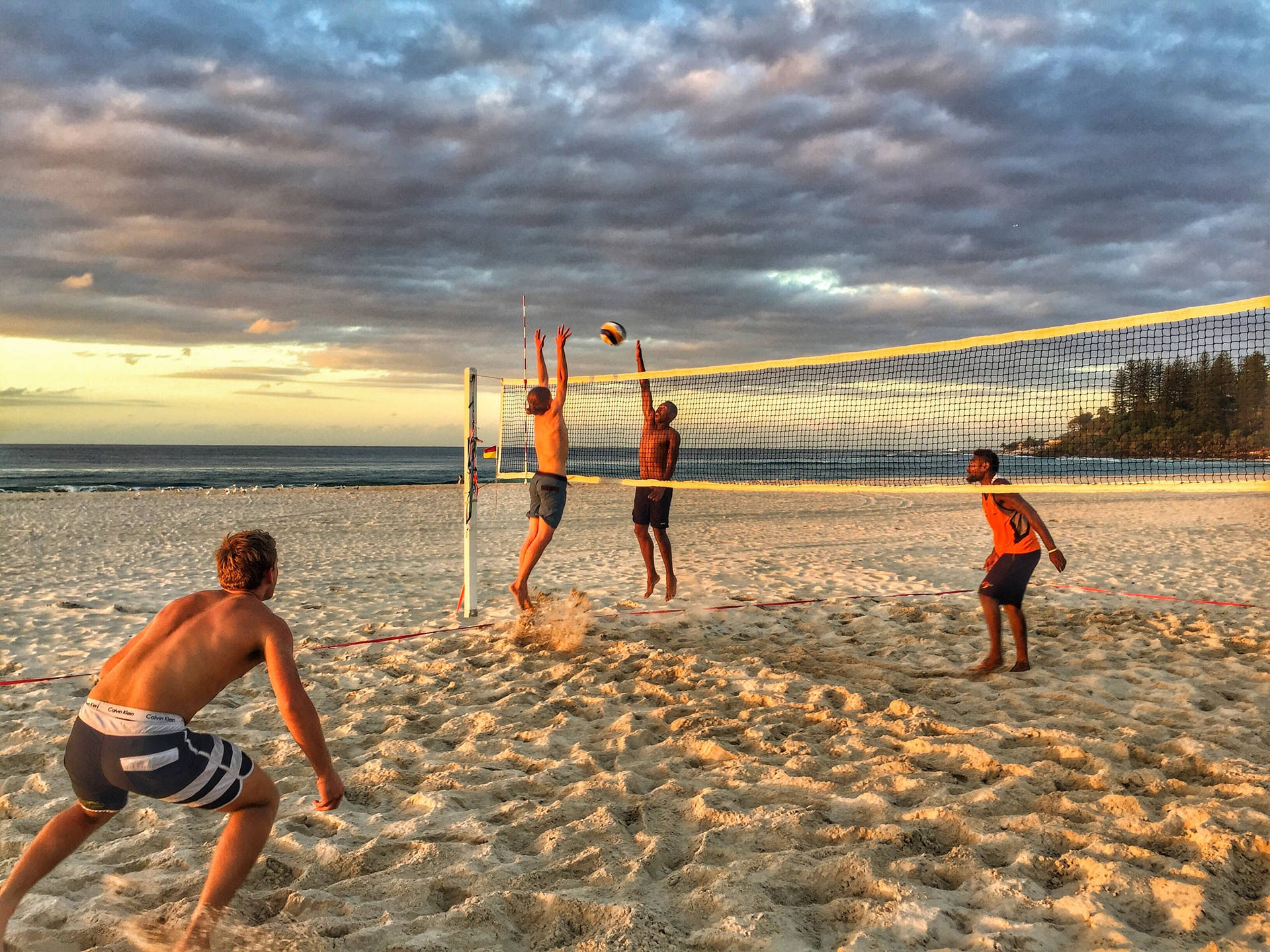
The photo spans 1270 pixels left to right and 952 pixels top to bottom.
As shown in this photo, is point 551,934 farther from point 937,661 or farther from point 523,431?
point 523,431

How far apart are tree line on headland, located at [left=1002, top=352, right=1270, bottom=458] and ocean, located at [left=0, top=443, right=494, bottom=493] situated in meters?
12.4

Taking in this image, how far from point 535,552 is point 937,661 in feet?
9.38

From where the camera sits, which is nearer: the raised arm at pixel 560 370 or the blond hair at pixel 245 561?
the blond hair at pixel 245 561

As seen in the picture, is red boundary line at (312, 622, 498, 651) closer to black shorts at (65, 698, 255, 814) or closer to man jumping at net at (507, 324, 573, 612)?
man jumping at net at (507, 324, 573, 612)

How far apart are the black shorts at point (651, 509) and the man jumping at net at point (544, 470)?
1310 millimetres

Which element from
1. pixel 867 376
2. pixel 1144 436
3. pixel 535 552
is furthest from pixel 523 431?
pixel 1144 436


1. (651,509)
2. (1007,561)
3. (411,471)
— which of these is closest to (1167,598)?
(1007,561)

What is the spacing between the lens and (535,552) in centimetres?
615

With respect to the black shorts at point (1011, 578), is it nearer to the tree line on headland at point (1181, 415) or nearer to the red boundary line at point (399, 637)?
the tree line on headland at point (1181, 415)

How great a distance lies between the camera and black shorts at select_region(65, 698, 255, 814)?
210cm

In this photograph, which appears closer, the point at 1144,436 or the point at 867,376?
the point at 867,376

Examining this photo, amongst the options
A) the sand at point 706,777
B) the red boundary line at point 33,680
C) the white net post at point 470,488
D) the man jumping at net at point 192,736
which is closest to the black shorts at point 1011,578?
the sand at point 706,777

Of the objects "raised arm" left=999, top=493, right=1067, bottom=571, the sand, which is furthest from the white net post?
"raised arm" left=999, top=493, right=1067, bottom=571

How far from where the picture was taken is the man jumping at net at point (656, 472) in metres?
7.34
